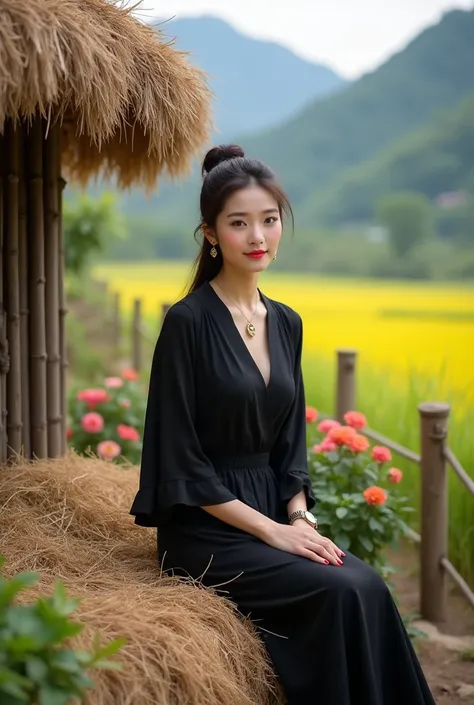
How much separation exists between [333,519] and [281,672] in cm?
89

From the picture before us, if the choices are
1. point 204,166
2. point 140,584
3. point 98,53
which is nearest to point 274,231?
point 204,166

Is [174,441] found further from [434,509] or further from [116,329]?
[116,329]

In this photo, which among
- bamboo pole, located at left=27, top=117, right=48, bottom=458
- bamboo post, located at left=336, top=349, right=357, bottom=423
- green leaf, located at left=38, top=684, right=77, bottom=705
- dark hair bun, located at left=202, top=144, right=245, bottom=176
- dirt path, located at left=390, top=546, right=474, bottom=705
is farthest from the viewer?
bamboo post, located at left=336, top=349, right=357, bottom=423

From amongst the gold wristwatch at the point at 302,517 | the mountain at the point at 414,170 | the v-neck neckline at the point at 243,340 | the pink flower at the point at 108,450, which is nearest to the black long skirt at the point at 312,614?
the gold wristwatch at the point at 302,517

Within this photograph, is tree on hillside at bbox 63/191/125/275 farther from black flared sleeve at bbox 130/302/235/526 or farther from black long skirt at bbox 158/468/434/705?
black long skirt at bbox 158/468/434/705

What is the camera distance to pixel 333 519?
289 cm

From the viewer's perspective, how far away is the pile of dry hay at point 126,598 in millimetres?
1830

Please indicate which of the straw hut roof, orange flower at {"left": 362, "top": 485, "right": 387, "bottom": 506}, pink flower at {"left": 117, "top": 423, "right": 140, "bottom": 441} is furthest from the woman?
pink flower at {"left": 117, "top": 423, "right": 140, "bottom": 441}

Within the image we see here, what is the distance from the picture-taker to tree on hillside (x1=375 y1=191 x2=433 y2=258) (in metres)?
5.85

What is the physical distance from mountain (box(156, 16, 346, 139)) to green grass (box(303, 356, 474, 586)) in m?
4.21

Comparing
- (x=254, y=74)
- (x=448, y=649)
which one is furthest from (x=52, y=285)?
(x=254, y=74)

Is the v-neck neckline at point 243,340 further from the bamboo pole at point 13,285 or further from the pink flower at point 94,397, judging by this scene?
the pink flower at point 94,397

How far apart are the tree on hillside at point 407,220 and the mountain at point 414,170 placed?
0.33 ft

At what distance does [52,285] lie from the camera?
9.94 feet
